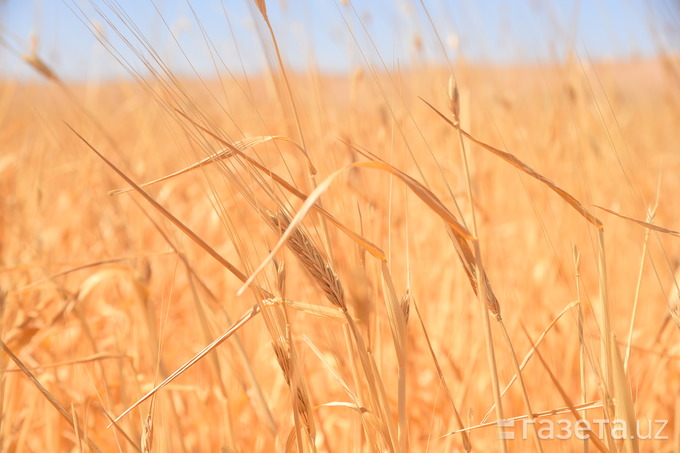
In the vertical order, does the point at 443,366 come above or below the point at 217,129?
below

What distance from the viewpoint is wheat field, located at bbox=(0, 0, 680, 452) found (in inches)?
12.7

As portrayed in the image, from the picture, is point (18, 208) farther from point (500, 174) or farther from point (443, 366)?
point (500, 174)

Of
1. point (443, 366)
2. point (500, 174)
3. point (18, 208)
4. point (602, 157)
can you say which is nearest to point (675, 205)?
point (500, 174)

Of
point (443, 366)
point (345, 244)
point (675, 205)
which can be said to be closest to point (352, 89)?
point (345, 244)

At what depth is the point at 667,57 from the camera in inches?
31.8

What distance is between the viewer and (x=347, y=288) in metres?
0.36

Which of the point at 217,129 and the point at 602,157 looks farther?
the point at 602,157

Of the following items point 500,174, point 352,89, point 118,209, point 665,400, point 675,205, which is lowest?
point 665,400

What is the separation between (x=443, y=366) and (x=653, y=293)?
430mm

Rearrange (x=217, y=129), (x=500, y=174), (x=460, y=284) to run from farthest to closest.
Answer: (x=500, y=174), (x=460, y=284), (x=217, y=129)

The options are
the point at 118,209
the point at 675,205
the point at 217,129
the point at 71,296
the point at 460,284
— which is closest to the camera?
the point at 217,129

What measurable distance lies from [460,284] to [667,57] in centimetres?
49

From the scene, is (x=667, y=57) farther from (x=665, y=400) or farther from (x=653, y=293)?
(x=665, y=400)

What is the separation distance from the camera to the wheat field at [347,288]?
0.32m
